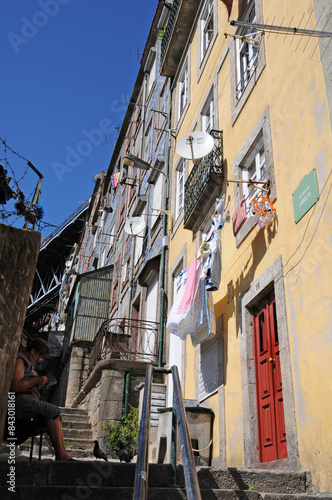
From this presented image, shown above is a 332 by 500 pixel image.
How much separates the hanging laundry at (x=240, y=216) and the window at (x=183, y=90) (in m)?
6.90

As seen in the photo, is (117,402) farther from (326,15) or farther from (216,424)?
(326,15)

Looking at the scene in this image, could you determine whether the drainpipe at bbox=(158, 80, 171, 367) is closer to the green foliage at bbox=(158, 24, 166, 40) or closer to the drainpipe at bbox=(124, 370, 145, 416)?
the drainpipe at bbox=(124, 370, 145, 416)

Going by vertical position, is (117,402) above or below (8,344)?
above

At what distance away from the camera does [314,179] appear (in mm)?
5973

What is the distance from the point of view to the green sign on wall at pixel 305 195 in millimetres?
5954

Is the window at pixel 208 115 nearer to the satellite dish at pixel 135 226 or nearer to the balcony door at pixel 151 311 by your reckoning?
the balcony door at pixel 151 311

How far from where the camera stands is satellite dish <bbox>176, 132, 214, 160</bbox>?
9.45 meters

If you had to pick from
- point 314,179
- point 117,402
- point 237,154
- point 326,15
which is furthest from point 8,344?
point 117,402

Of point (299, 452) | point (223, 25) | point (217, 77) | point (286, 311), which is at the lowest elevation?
point (299, 452)

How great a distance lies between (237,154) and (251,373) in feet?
12.4

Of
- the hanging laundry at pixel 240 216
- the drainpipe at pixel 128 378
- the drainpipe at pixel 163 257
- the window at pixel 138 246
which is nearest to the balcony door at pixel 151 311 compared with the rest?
the drainpipe at pixel 163 257

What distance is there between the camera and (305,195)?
20.2 ft

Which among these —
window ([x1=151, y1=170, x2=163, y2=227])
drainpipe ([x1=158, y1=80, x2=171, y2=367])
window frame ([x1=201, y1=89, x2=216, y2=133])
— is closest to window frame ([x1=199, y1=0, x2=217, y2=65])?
window frame ([x1=201, y1=89, x2=216, y2=133])

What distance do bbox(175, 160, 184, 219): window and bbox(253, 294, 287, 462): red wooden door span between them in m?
5.99
